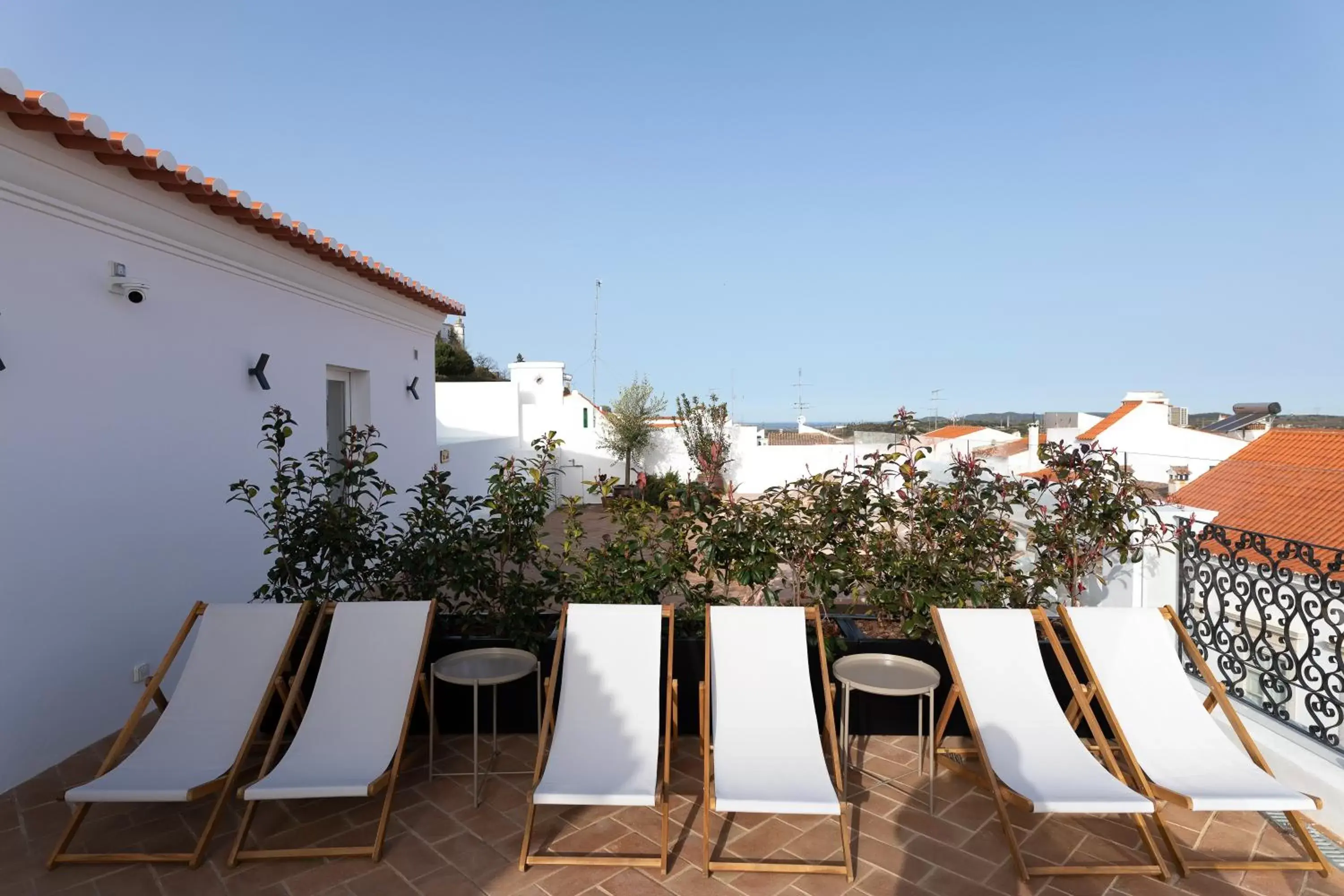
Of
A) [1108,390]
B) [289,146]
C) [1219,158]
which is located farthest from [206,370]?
[1108,390]

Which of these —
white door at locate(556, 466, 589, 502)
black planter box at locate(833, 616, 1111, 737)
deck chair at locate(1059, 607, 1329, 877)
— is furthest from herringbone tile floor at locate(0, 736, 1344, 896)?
white door at locate(556, 466, 589, 502)

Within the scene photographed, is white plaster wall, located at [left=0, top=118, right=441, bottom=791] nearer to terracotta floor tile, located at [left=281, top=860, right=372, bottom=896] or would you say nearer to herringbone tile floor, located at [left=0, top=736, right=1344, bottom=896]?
herringbone tile floor, located at [left=0, top=736, right=1344, bottom=896]

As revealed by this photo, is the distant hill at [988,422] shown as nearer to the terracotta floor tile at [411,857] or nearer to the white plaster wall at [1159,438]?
the white plaster wall at [1159,438]

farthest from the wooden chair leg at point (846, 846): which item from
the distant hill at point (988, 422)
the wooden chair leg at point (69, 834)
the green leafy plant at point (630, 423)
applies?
the distant hill at point (988, 422)

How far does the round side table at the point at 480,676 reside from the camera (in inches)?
146

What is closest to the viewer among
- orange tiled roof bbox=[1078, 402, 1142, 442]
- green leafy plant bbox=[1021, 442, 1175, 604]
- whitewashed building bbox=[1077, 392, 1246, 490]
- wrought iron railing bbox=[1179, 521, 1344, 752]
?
wrought iron railing bbox=[1179, 521, 1344, 752]

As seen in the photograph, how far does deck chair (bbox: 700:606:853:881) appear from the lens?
9.89ft

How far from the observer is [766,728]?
11.8 ft

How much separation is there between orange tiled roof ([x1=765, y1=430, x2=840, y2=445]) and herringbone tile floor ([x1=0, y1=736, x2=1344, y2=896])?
70.0 feet

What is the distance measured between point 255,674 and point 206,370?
2.52 metres

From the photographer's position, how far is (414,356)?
9055 millimetres

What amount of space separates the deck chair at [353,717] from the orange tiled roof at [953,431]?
95.8ft

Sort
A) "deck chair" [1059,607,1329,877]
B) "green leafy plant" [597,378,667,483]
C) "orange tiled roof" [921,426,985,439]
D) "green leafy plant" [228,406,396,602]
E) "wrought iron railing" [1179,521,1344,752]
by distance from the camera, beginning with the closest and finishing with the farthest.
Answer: "deck chair" [1059,607,1329,877], "wrought iron railing" [1179,521,1344,752], "green leafy plant" [228,406,396,602], "green leafy plant" [597,378,667,483], "orange tiled roof" [921,426,985,439]

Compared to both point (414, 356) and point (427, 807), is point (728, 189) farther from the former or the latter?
point (427, 807)
